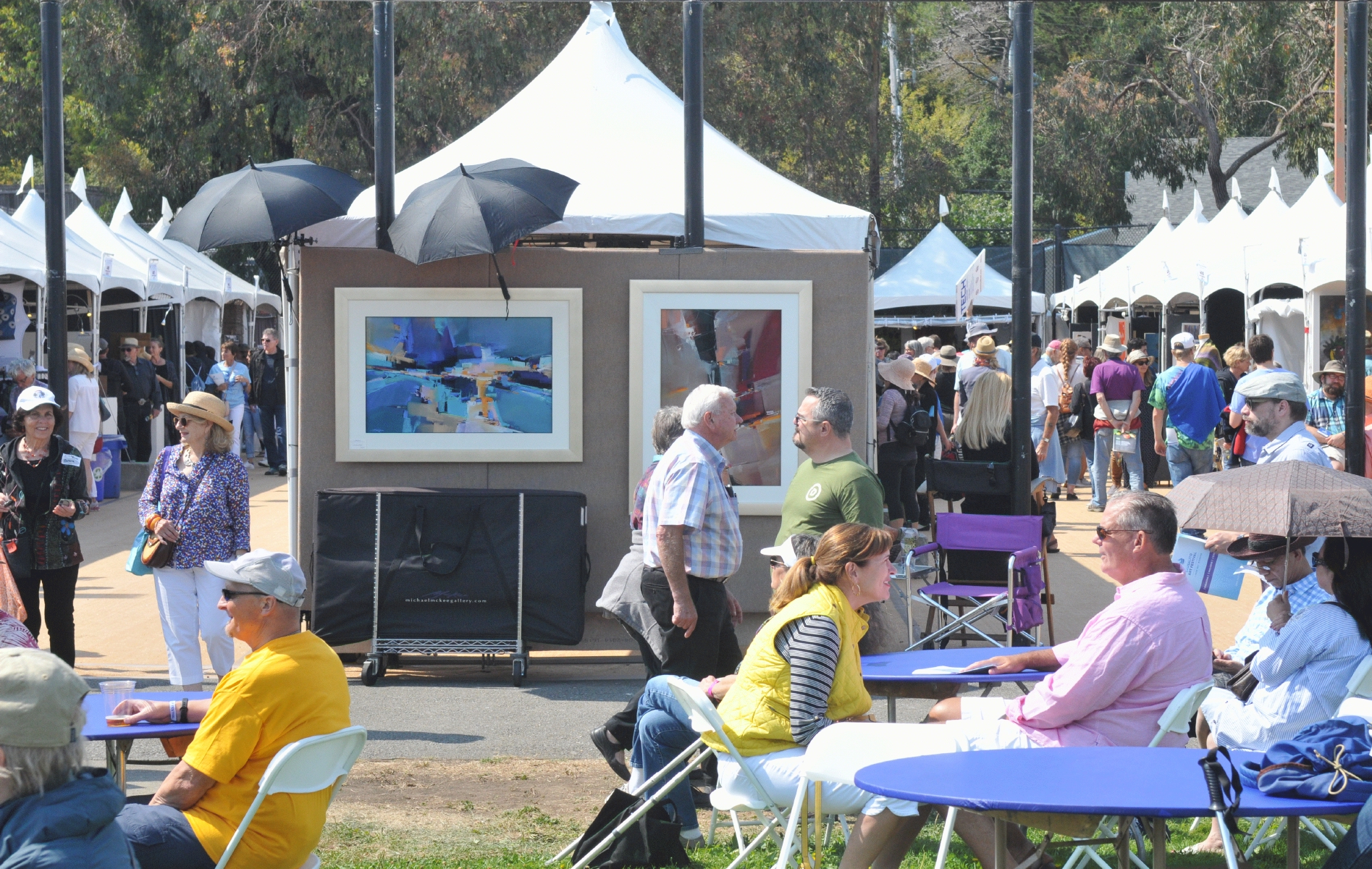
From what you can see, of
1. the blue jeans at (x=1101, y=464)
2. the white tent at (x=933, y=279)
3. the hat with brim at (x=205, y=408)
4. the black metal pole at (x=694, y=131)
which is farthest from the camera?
the white tent at (x=933, y=279)

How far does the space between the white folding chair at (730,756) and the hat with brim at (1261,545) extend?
186 cm

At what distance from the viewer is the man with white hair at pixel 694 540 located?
607 cm

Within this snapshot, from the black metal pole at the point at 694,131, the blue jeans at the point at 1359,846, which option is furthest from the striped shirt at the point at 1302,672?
the black metal pole at the point at 694,131

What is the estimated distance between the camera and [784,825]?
15.6 ft

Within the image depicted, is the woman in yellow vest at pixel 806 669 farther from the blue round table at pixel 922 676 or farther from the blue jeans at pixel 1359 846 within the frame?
the blue jeans at pixel 1359 846

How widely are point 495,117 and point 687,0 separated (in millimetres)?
2791

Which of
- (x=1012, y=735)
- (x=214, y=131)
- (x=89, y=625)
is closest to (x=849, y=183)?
(x=214, y=131)

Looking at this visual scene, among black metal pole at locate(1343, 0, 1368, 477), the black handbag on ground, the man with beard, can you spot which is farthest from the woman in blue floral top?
the man with beard

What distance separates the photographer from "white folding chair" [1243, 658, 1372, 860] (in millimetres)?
4477

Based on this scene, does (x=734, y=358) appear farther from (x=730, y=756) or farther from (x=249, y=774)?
(x=249, y=774)

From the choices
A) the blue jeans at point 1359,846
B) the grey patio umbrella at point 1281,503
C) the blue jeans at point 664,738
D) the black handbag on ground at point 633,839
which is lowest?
the black handbag on ground at point 633,839

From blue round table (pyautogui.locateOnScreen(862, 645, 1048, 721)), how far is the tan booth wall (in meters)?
2.95

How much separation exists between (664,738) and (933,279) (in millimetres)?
20451

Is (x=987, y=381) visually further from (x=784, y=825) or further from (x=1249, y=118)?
(x=1249, y=118)
